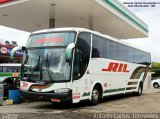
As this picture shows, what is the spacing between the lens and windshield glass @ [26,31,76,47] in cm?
1295

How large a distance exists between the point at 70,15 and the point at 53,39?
682cm

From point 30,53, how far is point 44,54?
32.9 inches

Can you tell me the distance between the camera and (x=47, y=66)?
1265 cm

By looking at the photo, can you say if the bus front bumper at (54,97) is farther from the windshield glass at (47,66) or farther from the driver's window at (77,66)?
the driver's window at (77,66)

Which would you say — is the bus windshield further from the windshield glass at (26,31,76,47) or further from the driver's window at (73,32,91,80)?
the driver's window at (73,32,91,80)

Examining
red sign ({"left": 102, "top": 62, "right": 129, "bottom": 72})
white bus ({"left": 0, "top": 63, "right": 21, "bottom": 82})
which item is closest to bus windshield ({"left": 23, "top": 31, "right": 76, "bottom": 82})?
red sign ({"left": 102, "top": 62, "right": 129, "bottom": 72})

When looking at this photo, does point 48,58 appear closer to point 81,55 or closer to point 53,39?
point 53,39

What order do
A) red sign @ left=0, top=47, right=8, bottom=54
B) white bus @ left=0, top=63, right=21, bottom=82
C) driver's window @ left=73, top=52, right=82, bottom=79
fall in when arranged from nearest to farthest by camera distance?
driver's window @ left=73, top=52, right=82, bottom=79
white bus @ left=0, top=63, right=21, bottom=82
red sign @ left=0, top=47, right=8, bottom=54

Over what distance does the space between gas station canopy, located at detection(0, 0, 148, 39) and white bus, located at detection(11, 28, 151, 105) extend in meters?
2.93

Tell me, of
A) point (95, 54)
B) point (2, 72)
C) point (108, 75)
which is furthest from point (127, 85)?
point (2, 72)

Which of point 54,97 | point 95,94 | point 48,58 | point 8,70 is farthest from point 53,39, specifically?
point 8,70

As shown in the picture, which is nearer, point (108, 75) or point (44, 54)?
point (44, 54)

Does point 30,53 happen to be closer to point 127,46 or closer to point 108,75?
point 108,75

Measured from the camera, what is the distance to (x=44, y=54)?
1296 centimetres
